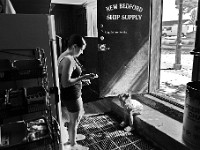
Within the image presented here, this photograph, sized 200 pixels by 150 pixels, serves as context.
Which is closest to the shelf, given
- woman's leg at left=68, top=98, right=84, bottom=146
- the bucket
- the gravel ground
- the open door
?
woman's leg at left=68, top=98, right=84, bottom=146

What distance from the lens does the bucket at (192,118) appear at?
75.3 inches

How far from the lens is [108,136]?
282cm

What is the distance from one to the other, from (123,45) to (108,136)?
1.51 metres

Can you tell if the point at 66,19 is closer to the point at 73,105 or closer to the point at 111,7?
the point at 111,7

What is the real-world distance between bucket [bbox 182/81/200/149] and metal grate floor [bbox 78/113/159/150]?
63 cm

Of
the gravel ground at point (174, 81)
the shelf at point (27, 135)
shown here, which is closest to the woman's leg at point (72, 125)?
the shelf at point (27, 135)

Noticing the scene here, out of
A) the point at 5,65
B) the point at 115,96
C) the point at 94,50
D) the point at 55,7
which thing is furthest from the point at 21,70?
the point at 55,7

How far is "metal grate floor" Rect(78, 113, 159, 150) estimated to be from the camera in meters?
2.57

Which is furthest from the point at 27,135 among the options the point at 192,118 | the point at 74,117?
the point at 192,118

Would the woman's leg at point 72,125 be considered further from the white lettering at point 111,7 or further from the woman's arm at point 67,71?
the white lettering at point 111,7

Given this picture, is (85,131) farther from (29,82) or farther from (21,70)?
(21,70)

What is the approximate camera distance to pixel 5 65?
1298 mm

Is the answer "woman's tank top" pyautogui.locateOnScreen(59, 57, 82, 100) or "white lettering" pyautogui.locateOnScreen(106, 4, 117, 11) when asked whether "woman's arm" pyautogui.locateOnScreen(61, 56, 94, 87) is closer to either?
"woman's tank top" pyautogui.locateOnScreen(59, 57, 82, 100)

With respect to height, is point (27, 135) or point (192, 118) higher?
point (27, 135)
